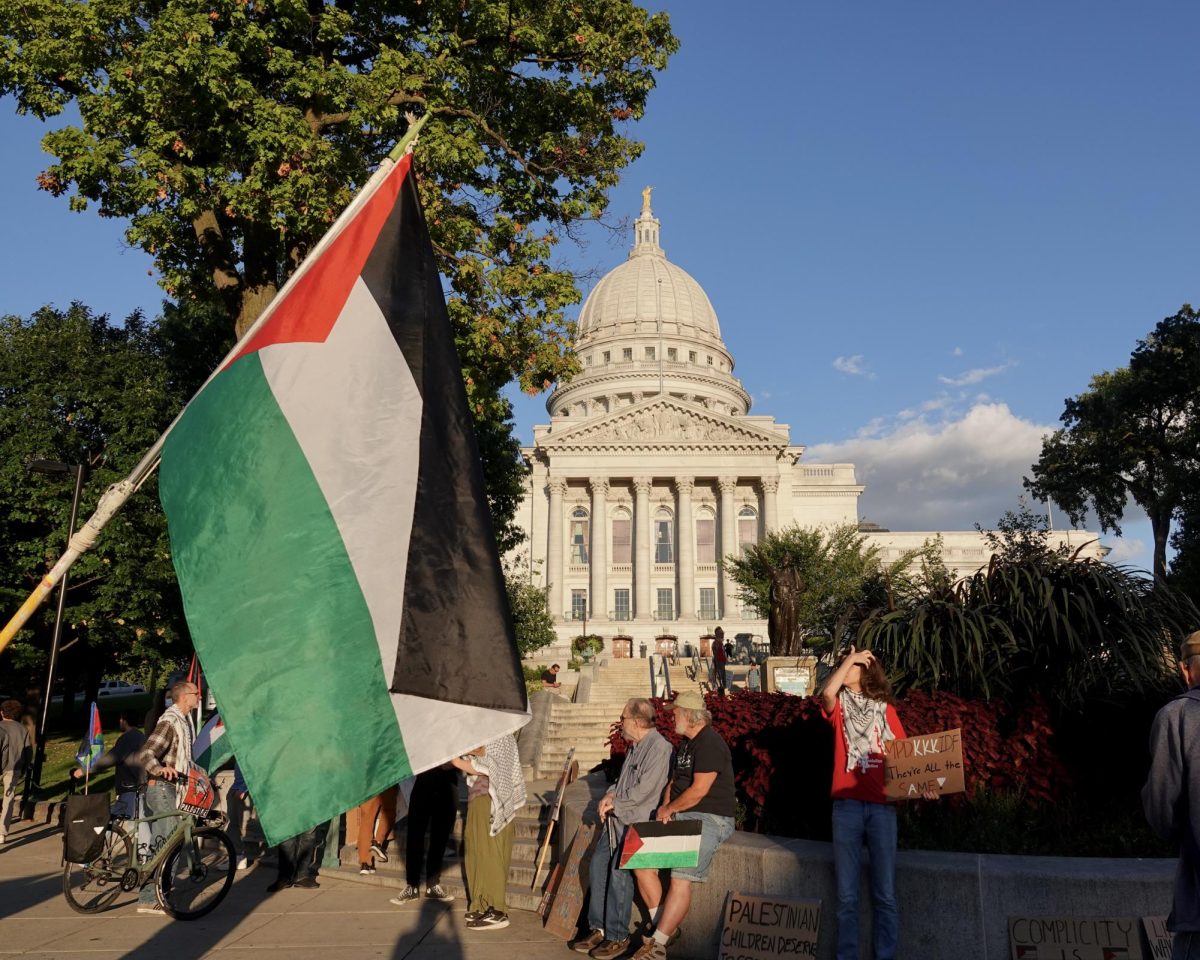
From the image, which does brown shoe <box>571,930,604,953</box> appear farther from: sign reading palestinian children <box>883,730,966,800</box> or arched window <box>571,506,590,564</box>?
arched window <box>571,506,590,564</box>

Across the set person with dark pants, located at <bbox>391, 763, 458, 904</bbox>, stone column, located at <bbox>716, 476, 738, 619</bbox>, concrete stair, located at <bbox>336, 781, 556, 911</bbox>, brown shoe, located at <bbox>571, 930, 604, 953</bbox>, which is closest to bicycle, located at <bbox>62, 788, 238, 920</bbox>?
person with dark pants, located at <bbox>391, 763, 458, 904</bbox>

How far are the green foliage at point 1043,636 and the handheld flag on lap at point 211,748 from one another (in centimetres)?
610

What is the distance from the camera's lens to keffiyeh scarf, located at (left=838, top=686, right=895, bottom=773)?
6.08 meters

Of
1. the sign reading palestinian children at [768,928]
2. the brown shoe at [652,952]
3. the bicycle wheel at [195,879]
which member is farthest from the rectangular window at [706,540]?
the brown shoe at [652,952]

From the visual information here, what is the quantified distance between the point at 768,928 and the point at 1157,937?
7.61 ft

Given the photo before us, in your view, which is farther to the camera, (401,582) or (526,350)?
(526,350)

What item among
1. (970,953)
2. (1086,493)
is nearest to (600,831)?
(970,953)

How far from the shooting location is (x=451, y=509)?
386 centimetres

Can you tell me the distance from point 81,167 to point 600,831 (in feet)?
33.0

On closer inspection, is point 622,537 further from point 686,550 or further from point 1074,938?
point 1074,938

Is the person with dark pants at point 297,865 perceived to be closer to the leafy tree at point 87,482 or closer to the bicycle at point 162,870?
the bicycle at point 162,870

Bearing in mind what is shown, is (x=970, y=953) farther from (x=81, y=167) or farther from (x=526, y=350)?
(x=81, y=167)

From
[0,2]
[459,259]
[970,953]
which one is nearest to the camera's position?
[970,953]

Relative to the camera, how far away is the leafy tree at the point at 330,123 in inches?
465
